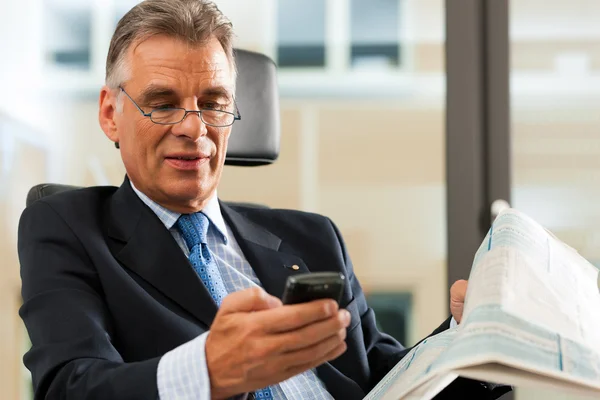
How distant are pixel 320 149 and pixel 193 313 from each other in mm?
1572

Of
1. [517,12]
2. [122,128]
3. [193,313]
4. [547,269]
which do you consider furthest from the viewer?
[517,12]

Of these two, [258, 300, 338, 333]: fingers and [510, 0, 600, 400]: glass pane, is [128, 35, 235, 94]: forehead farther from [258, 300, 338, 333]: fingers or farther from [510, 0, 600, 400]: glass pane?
[510, 0, 600, 400]: glass pane

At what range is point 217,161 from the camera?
4.81 feet

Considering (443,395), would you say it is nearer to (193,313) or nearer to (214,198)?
(193,313)

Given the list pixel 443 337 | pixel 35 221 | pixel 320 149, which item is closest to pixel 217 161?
pixel 35 221

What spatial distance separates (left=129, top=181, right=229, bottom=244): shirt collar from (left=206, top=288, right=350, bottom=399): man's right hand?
53 cm

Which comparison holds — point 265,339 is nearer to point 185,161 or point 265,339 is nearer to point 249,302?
point 249,302

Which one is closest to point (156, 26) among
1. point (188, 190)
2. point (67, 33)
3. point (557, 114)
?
point (188, 190)

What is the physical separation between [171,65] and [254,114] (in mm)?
319

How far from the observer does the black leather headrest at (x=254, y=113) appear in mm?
1653

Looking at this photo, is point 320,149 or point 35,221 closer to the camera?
point 35,221

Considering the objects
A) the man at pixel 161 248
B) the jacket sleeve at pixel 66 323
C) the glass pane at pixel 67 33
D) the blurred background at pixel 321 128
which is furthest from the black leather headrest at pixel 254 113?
the glass pane at pixel 67 33

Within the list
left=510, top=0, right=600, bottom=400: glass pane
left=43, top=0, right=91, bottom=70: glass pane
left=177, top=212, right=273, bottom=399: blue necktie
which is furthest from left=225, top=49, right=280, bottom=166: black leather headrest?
left=43, top=0, right=91, bottom=70: glass pane

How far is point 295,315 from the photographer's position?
0.87 m
